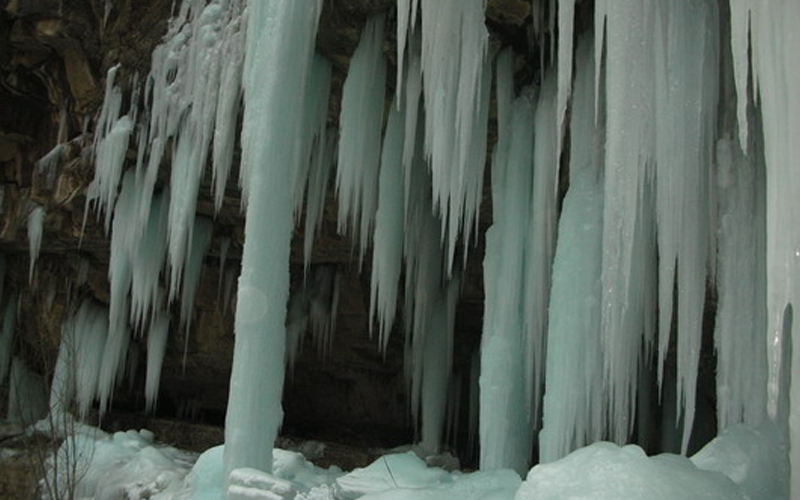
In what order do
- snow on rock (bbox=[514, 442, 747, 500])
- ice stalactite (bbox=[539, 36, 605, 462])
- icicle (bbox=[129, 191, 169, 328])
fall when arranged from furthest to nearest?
icicle (bbox=[129, 191, 169, 328]), ice stalactite (bbox=[539, 36, 605, 462]), snow on rock (bbox=[514, 442, 747, 500])

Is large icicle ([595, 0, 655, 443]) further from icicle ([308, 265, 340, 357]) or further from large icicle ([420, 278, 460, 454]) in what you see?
icicle ([308, 265, 340, 357])

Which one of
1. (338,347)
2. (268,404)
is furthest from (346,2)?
(338,347)

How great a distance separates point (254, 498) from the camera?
17.0 feet

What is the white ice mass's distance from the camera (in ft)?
13.5

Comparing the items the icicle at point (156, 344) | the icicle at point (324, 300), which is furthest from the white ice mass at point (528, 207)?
the icicle at point (156, 344)

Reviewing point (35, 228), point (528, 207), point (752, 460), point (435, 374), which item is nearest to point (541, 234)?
point (528, 207)

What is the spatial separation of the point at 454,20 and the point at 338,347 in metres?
7.21

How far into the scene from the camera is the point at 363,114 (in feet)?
24.8

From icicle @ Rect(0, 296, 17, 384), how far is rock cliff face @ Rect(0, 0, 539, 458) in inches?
4.1

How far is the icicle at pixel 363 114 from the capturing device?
7320 millimetres

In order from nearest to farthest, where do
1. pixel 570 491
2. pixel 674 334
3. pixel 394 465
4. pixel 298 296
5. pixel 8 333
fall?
pixel 570 491 → pixel 394 465 → pixel 674 334 → pixel 298 296 → pixel 8 333

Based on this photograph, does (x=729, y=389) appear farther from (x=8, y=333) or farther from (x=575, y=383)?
(x=8, y=333)

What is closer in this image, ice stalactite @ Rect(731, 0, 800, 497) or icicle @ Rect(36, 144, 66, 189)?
ice stalactite @ Rect(731, 0, 800, 497)

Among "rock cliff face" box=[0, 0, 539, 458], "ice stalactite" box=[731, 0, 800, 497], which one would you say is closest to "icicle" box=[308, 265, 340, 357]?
"rock cliff face" box=[0, 0, 539, 458]
